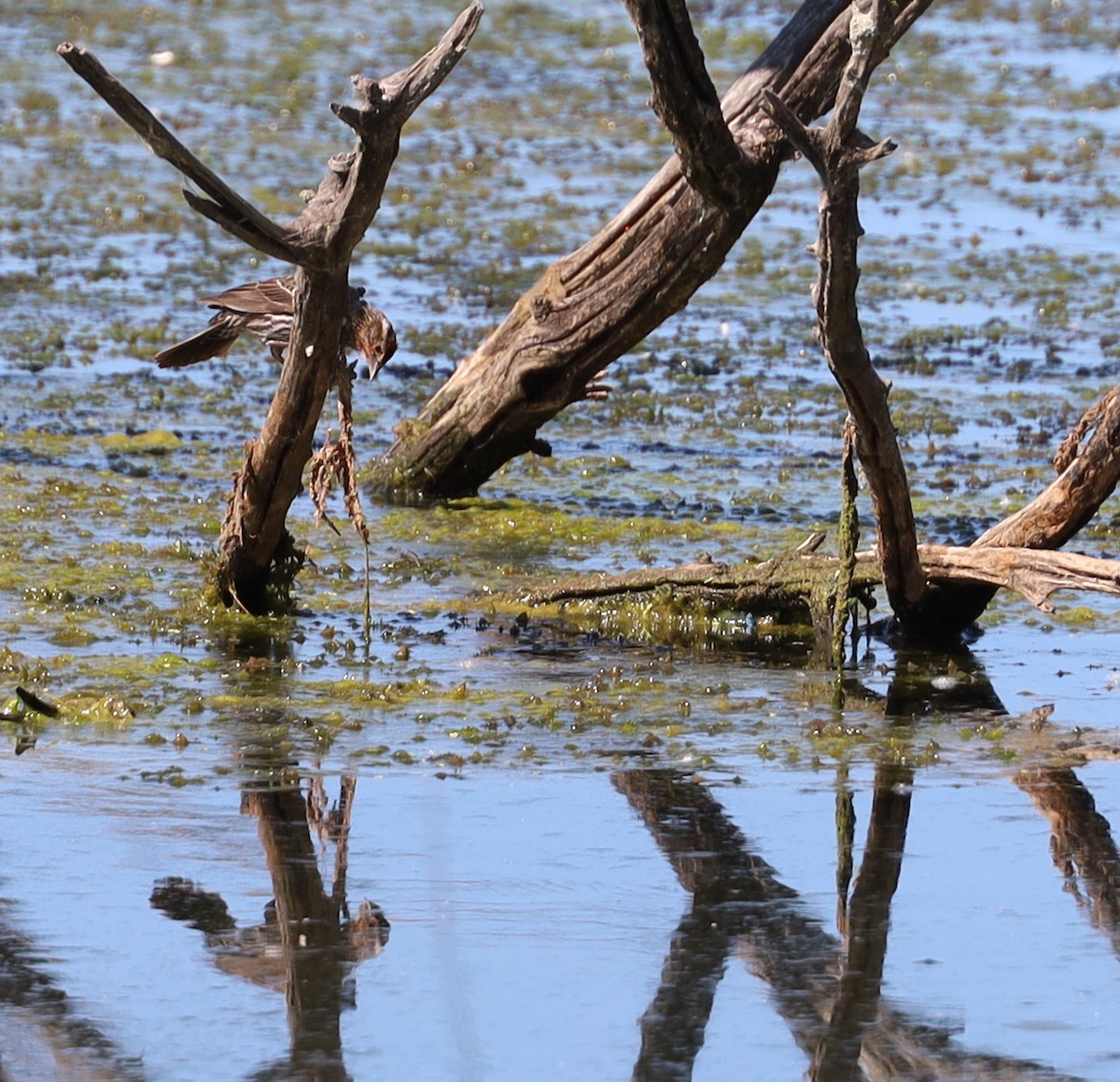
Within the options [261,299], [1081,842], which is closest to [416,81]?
[261,299]

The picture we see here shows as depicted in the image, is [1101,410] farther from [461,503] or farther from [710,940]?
[461,503]

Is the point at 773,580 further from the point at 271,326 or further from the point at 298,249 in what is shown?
the point at 298,249

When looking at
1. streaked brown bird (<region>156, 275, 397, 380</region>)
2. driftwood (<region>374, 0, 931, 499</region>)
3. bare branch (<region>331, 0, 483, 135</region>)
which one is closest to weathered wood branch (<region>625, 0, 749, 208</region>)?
driftwood (<region>374, 0, 931, 499</region>)

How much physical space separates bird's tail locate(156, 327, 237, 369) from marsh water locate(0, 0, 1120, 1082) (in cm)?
88

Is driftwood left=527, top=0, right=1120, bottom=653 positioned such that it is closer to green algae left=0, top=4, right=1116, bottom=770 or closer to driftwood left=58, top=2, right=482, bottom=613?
green algae left=0, top=4, right=1116, bottom=770

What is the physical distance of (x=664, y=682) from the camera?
7.08 m

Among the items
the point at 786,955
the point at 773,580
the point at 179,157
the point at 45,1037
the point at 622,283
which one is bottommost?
the point at 45,1037

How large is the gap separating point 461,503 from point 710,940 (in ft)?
16.7

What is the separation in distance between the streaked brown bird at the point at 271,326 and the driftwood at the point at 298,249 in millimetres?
83

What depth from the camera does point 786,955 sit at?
4.80 metres

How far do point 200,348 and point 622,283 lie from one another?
2.04 meters

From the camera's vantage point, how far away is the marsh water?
447cm

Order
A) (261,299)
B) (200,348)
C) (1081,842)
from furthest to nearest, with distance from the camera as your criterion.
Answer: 1. (200,348)
2. (261,299)
3. (1081,842)

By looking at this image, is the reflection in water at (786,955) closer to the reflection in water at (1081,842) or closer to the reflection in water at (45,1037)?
the reflection in water at (1081,842)
